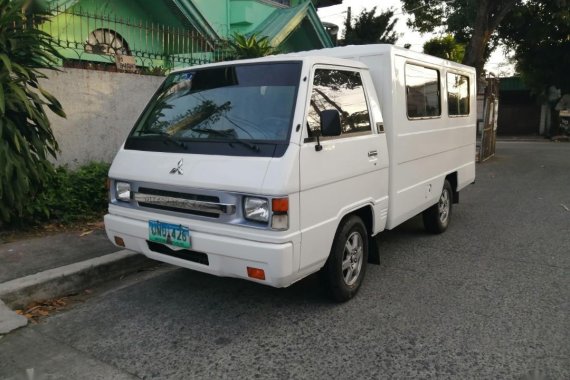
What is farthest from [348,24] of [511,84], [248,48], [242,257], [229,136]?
[242,257]

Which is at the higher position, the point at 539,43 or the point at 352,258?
the point at 539,43

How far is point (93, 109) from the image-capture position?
680cm

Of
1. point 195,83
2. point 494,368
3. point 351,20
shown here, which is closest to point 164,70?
point 195,83

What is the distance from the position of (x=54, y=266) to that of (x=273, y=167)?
101 inches

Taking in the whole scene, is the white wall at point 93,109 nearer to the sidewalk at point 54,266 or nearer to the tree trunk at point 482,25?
the sidewalk at point 54,266

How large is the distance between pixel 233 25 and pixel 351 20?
1427 cm

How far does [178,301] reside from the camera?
4168 mm

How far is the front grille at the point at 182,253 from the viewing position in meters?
3.59

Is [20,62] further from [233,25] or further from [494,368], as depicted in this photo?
[233,25]

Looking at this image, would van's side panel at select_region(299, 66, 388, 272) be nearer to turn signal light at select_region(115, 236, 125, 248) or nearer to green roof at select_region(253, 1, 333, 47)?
turn signal light at select_region(115, 236, 125, 248)

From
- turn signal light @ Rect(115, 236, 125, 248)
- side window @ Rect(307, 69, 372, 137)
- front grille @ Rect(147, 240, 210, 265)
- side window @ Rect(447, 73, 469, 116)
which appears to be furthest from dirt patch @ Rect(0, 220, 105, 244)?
side window @ Rect(447, 73, 469, 116)

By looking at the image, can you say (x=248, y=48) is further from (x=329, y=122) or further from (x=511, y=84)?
(x=511, y=84)

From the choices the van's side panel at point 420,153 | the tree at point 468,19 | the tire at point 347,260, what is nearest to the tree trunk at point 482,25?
the tree at point 468,19

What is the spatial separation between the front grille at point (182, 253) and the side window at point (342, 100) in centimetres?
120
